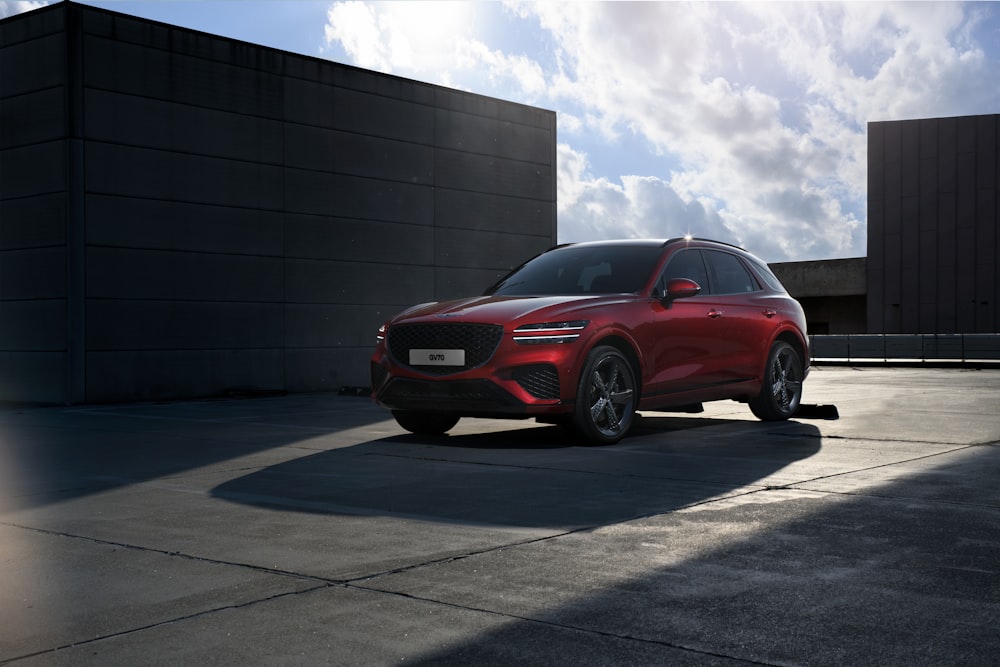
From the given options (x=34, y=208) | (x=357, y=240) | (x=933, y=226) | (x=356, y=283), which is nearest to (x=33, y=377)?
(x=34, y=208)

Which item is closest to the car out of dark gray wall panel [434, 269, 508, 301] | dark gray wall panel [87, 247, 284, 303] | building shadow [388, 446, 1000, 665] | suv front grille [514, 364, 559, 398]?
suv front grille [514, 364, 559, 398]

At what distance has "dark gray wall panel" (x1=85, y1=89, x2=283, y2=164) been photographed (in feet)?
53.0

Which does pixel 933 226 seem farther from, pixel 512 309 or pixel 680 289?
pixel 512 309

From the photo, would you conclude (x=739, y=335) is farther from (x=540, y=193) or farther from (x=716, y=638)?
(x=540, y=193)

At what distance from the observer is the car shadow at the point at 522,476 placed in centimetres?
574

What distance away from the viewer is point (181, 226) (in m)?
17.1

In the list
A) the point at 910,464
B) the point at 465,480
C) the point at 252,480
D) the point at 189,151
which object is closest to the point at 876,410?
the point at 910,464

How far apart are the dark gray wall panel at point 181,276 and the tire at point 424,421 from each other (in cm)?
801

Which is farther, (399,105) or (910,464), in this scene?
(399,105)

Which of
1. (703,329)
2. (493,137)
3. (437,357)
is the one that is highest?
(493,137)

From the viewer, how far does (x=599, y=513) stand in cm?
557

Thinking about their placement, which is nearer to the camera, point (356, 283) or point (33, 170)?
point (33, 170)

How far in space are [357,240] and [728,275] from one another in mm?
10044

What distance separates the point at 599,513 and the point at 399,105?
15811mm
